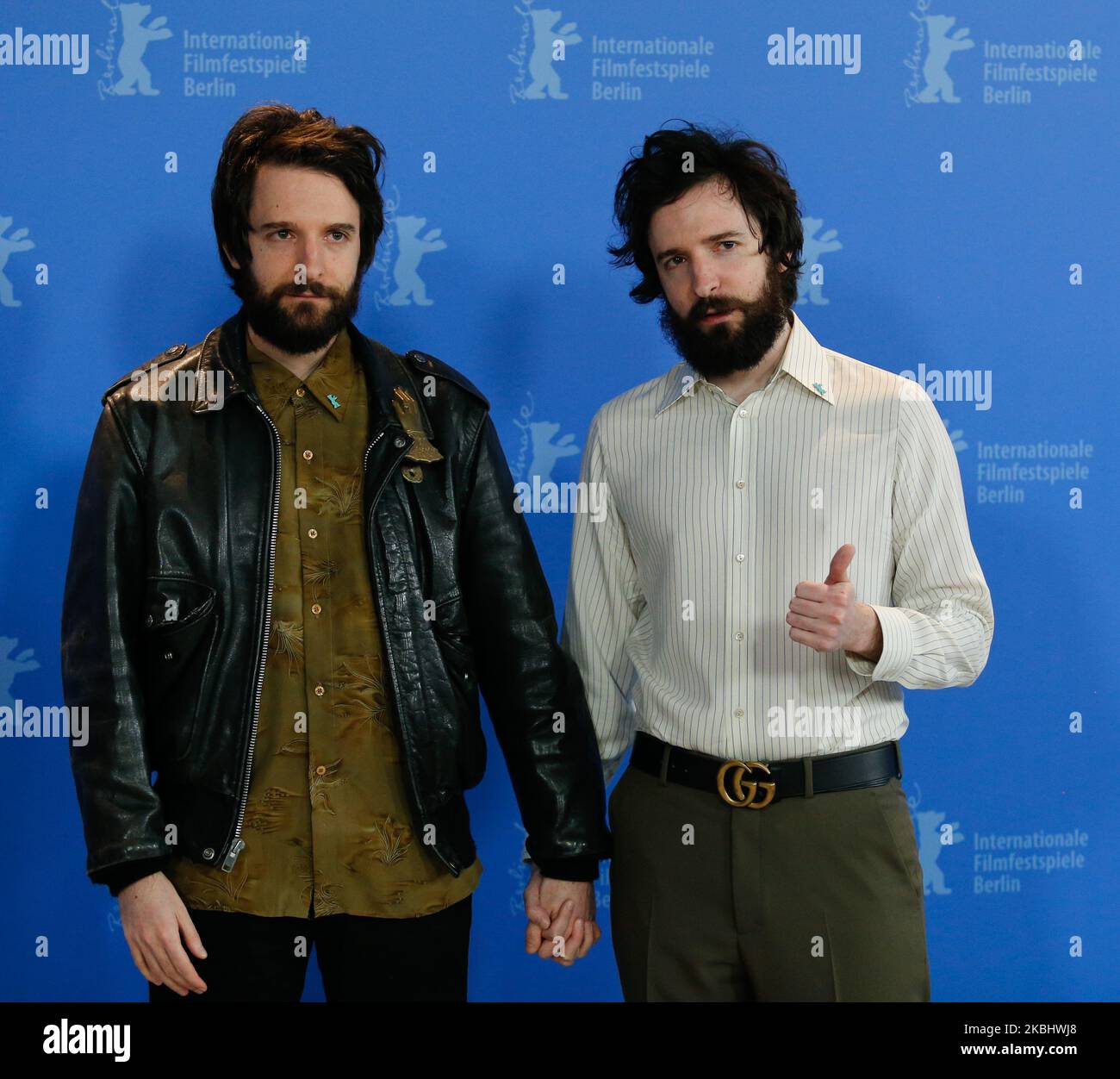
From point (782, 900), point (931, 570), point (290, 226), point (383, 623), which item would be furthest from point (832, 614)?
point (290, 226)

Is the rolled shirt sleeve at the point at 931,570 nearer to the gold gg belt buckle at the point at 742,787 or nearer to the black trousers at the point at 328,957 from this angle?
the gold gg belt buckle at the point at 742,787

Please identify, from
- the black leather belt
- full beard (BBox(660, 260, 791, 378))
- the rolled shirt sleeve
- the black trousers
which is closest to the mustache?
full beard (BBox(660, 260, 791, 378))

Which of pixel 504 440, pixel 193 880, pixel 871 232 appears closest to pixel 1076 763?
pixel 871 232

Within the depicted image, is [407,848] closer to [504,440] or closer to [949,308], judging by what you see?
[504,440]

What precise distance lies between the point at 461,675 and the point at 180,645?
0.44 m

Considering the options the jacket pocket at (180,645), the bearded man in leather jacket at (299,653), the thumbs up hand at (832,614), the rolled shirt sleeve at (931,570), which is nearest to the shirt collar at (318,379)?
the bearded man in leather jacket at (299,653)

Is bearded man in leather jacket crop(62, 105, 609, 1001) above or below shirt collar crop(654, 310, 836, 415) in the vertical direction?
below

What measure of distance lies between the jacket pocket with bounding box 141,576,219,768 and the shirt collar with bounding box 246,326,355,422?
0.34m

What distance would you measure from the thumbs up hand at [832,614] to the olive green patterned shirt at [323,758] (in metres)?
0.65

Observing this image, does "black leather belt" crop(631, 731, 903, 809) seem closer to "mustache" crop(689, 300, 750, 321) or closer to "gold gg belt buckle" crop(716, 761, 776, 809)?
"gold gg belt buckle" crop(716, 761, 776, 809)


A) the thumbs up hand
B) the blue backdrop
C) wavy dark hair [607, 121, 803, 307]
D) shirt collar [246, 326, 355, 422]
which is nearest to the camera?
the thumbs up hand

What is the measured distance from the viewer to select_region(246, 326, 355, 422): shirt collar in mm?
1980

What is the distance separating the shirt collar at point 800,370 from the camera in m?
2.01

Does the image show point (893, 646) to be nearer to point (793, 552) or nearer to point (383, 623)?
point (793, 552)
